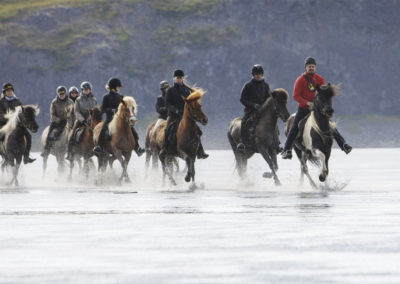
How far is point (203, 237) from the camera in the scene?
13.6m

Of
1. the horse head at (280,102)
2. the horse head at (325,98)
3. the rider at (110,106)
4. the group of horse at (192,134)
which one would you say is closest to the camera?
the horse head at (325,98)

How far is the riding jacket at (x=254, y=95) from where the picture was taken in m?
26.1

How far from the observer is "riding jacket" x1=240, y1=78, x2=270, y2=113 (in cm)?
2606

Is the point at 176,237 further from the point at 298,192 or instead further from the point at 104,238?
the point at 298,192

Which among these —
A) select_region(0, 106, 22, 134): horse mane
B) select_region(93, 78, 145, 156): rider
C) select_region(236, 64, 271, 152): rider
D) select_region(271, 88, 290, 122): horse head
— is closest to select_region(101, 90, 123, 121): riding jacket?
select_region(93, 78, 145, 156): rider

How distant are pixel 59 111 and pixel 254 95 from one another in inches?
319

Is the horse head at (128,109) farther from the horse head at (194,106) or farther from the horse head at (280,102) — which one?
the horse head at (280,102)

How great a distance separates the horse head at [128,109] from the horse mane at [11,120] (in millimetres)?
2646

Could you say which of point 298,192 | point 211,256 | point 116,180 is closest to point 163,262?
point 211,256

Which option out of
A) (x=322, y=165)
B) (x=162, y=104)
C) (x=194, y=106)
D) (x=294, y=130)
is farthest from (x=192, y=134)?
(x=162, y=104)

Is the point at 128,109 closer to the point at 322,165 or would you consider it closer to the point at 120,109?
the point at 120,109

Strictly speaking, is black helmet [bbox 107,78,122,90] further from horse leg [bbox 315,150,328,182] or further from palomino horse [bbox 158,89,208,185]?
horse leg [bbox 315,150,328,182]

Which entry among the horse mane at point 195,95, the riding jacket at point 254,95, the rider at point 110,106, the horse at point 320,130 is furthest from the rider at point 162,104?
the horse at point 320,130

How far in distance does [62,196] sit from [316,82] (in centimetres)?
603
